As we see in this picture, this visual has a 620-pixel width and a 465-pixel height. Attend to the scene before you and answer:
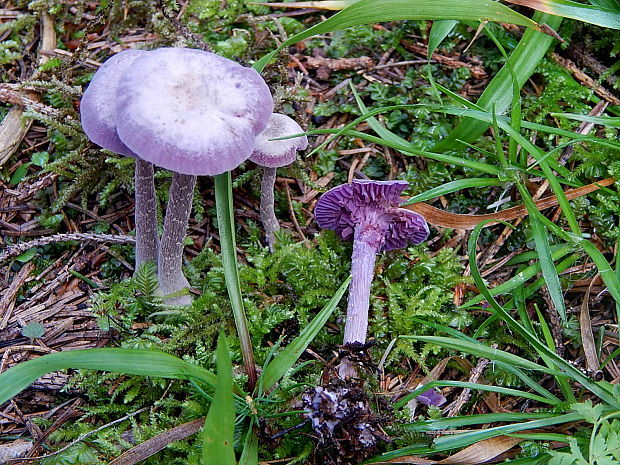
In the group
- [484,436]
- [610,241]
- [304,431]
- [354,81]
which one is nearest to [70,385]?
[304,431]

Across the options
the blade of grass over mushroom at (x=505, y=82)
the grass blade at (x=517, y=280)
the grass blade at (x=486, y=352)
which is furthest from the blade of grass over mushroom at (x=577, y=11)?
the grass blade at (x=486, y=352)

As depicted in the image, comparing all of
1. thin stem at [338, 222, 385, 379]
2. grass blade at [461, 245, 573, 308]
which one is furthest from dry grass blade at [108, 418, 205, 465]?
grass blade at [461, 245, 573, 308]

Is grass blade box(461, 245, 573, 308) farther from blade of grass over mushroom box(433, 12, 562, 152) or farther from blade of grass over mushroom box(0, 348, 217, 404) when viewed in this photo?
blade of grass over mushroom box(0, 348, 217, 404)

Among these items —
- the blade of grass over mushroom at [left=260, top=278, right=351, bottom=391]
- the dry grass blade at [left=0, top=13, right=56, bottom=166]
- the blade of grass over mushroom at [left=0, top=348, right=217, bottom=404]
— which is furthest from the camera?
the dry grass blade at [left=0, top=13, right=56, bottom=166]

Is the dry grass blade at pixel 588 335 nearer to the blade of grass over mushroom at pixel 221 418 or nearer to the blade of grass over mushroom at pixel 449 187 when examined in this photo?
the blade of grass over mushroom at pixel 449 187

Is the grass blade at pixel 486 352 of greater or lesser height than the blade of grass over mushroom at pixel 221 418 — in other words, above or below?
below

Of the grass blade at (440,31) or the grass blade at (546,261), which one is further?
the grass blade at (440,31)
